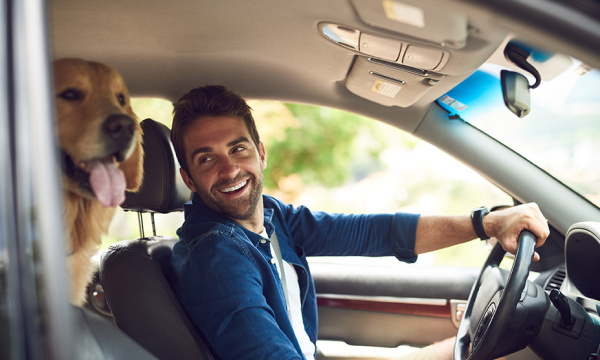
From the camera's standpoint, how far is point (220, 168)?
6.27 feet

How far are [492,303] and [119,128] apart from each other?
1.29 meters

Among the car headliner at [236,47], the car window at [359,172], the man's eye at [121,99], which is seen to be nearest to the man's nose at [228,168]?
the car headliner at [236,47]

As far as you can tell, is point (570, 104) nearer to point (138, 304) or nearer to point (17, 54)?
point (138, 304)

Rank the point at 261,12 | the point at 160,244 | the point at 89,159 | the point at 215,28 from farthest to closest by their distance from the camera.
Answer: the point at 160,244
the point at 215,28
the point at 261,12
the point at 89,159

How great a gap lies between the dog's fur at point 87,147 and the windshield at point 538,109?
1.30m

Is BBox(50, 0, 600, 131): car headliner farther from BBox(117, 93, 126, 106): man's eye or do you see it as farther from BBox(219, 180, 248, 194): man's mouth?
BBox(219, 180, 248, 194): man's mouth

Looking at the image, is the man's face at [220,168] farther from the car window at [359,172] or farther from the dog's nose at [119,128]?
the car window at [359,172]

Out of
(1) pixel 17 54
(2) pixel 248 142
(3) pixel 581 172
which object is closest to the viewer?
(1) pixel 17 54

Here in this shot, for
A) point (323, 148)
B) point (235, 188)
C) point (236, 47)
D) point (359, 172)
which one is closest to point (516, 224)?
point (235, 188)

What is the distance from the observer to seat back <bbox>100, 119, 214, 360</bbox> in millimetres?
1592

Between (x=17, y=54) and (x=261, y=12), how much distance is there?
3.06 feet

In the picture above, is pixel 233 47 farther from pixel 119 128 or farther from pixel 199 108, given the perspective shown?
pixel 119 128

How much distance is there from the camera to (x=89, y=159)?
0.98 metres

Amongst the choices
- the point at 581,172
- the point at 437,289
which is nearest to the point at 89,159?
the point at 437,289
